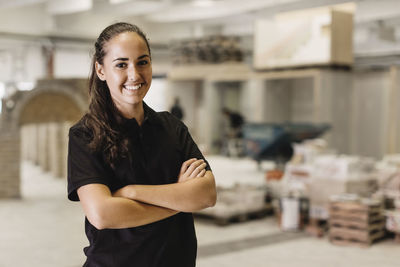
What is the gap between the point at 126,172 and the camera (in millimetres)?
2279

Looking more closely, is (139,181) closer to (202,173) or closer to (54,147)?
(202,173)

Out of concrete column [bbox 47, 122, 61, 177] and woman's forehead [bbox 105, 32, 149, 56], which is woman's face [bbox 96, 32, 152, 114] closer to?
woman's forehead [bbox 105, 32, 149, 56]

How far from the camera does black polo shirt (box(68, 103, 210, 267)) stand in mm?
2211

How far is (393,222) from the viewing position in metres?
7.12

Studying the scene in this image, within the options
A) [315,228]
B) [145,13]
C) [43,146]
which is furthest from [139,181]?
[145,13]

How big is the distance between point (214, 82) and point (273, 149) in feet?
19.9

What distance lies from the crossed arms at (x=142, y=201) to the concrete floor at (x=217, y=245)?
3.91 metres

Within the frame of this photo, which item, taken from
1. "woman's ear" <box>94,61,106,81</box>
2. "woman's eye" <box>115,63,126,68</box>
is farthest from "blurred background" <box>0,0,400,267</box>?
"woman's eye" <box>115,63,126,68</box>

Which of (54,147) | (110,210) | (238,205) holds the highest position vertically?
(110,210)

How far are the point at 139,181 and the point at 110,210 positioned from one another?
0.20m

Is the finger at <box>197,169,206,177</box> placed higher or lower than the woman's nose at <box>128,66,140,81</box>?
lower

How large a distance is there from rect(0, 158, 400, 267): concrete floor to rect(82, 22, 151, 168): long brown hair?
4.14m

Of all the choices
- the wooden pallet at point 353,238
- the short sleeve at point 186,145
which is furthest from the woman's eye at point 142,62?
the wooden pallet at point 353,238

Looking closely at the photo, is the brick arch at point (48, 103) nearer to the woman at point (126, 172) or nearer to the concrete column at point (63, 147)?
the concrete column at point (63, 147)
